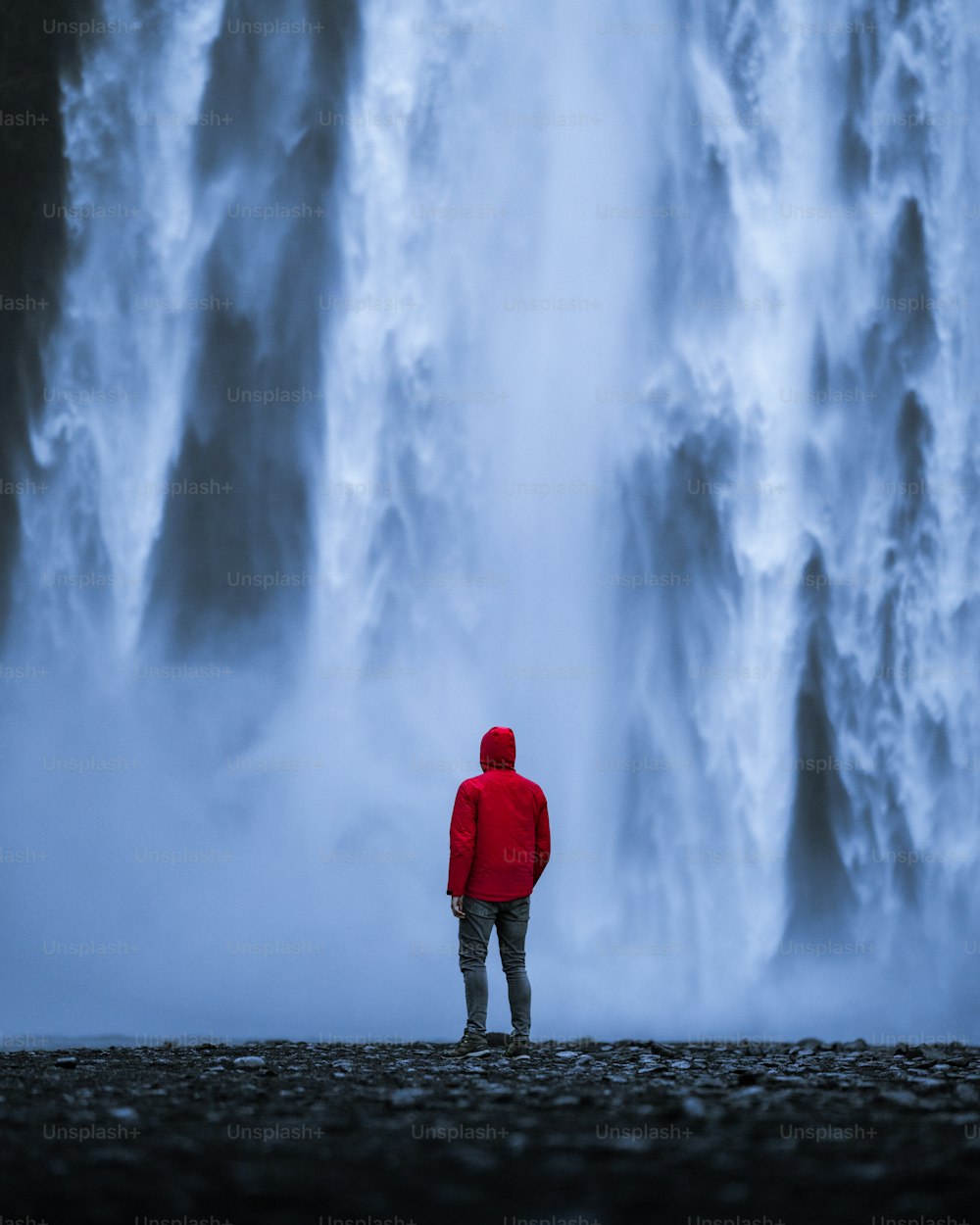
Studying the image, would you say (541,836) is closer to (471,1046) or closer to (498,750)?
(498,750)

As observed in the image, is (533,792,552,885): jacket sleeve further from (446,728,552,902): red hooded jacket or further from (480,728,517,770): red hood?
(480,728,517,770): red hood

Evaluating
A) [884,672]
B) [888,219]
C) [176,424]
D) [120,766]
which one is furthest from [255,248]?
[884,672]

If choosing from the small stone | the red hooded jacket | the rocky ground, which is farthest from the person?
the small stone

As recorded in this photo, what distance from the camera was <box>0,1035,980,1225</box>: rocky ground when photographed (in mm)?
4250

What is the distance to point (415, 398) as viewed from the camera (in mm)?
22438

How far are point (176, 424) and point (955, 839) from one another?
14.1 m

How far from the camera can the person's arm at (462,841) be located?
1057 cm

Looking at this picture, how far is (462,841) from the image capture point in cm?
1057

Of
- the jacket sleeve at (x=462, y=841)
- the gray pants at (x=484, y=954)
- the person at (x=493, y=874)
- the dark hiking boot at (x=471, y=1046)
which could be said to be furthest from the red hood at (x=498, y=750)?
the dark hiking boot at (x=471, y=1046)

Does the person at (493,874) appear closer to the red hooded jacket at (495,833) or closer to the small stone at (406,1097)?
the red hooded jacket at (495,833)

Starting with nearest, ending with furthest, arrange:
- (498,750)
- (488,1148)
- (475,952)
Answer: (488,1148), (475,952), (498,750)

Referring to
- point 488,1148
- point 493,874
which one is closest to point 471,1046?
point 493,874

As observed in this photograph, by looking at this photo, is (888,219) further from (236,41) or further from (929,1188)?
(929,1188)

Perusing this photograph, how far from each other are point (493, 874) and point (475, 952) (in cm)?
62
